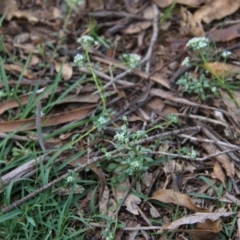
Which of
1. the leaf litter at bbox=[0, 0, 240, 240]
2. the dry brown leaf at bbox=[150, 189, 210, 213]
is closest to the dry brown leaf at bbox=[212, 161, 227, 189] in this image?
the leaf litter at bbox=[0, 0, 240, 240]

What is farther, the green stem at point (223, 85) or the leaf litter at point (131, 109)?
the green stem at point (223, 85)

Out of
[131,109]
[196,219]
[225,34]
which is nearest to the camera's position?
[196,219]

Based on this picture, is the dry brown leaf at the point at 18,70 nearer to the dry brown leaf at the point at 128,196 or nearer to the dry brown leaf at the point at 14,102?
the dry brown leaf at the point at 14,102

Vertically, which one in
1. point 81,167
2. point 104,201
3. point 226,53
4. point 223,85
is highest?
point 226,53

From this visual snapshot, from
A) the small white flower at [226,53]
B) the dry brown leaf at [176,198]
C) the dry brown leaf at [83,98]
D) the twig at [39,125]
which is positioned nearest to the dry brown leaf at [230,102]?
the small white flower at [226,53]

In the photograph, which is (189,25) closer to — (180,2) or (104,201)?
(180,2)

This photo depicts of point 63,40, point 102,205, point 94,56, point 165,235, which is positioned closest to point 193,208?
point 165,235

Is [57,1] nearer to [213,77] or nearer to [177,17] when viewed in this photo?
→ [177,17]

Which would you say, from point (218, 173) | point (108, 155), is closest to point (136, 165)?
point (108, 155)
